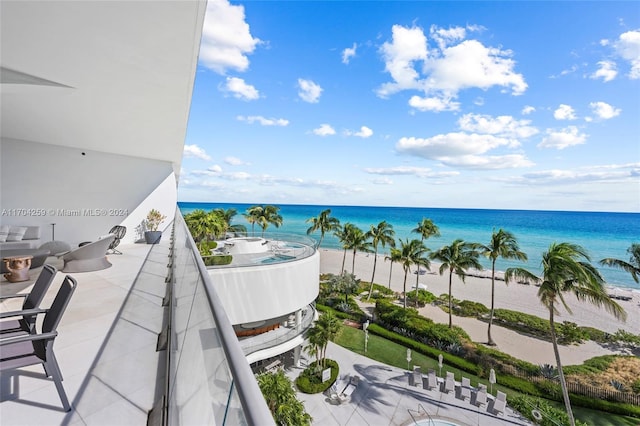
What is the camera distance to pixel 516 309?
82.4 feet

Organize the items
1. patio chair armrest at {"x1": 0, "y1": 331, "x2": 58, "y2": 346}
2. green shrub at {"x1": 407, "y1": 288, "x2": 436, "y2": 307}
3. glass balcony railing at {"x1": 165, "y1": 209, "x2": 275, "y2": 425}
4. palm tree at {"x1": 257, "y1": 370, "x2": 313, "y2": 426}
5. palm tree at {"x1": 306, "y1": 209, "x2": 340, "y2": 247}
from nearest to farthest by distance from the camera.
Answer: glass balcony railing at {"x1": 165, "y1": 209, "x2": 275, "y2": 425} < patio chair armrest at {"x1": 0, "y1": 331, "x2": 58, "y2": 346} < palm tree at {"x1": 257, "y1": 370, "x2": 313, "y2": 426} < green shrub at {"x1": 407, "y1": 288, "x2": 436, "y2": 307} < palm tree at {"x1": 306, "y1": 209, "x2": 340, "y2": 247}

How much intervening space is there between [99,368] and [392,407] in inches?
506

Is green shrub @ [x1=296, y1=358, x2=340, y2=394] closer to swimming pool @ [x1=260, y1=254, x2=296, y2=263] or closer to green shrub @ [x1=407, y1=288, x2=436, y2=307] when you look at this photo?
swimming pool @ [x1=260, y1=254, x2=296, y2=263]

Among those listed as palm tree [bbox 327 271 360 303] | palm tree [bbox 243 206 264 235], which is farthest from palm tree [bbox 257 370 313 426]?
palm tree [bbox 243 206 264 235]

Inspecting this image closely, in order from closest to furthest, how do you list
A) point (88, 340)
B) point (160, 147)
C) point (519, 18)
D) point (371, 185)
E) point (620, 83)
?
point (88, 340), point (160, 147), point (519, 18), point (620, 83), point (371, 185)

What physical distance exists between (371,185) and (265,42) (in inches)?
3060

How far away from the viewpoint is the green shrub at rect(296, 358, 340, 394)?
13.1 m

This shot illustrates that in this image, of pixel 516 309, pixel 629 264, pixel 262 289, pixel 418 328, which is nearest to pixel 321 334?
pixel 262 289

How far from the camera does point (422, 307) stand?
24.8 metres

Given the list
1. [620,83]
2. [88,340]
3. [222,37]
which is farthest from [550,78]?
[88,340]

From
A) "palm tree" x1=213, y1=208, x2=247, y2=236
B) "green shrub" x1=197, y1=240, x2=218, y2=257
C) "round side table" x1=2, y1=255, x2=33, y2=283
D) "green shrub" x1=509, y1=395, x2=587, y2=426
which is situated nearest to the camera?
"round side table" x1=2, y1=255, x2=33, y2=283

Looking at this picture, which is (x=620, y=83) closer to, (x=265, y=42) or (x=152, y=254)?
(x=265, y=42)

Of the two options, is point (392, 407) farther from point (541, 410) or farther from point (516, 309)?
point (516, 309)

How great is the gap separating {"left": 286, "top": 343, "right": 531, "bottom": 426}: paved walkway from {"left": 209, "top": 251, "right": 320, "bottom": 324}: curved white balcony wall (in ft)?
14.6
